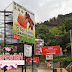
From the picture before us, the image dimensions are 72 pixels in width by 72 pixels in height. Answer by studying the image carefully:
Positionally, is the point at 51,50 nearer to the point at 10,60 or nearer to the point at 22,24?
the point at 22,24

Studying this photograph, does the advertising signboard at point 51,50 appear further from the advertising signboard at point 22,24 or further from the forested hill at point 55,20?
the forested hill at point 55,20

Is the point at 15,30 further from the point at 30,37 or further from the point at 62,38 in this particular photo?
the point at 62,38

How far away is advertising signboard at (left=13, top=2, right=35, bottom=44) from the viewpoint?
1964 cm

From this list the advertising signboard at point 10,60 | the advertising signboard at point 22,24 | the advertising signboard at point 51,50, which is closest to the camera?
the advertising signboard at point 10,60

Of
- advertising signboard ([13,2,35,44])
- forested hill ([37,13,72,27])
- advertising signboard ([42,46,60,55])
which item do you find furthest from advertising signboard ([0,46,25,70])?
forested hill ([37,13,72,27])

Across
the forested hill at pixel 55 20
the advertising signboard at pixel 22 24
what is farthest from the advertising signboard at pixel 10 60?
the forested hill at pixel 55 20

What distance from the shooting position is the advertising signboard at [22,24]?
19641 mm

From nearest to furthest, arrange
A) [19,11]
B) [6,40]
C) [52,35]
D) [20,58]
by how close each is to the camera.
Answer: [20,58] → [19,11] → [6,40] → [52,35]

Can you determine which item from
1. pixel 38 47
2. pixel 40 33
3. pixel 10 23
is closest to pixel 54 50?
pixel 38 47

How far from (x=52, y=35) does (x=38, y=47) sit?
858cm

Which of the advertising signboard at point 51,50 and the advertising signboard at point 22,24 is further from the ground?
the advertising signboard at point 22,24

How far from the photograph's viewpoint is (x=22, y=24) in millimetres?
21078

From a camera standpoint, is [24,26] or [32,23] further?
[32,23]

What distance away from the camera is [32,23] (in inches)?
962
